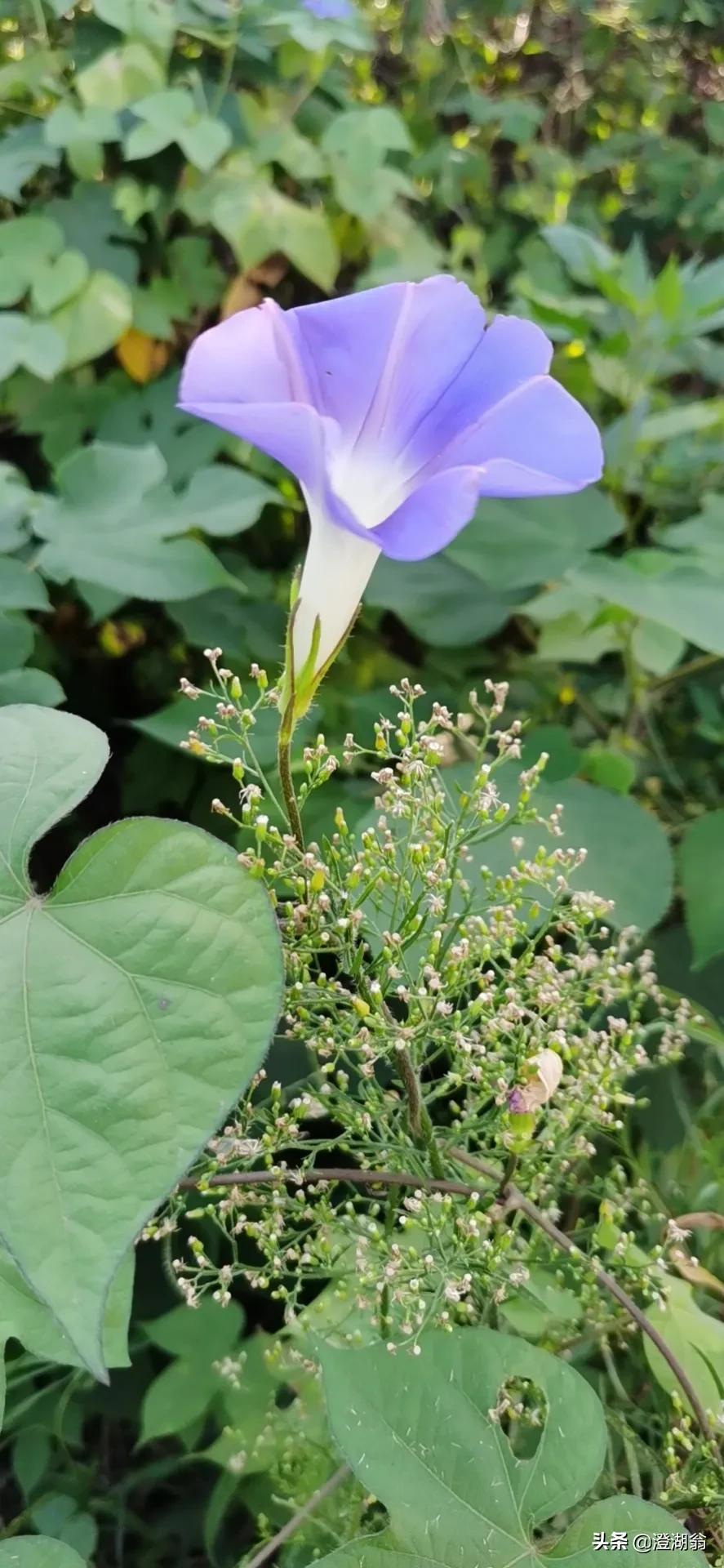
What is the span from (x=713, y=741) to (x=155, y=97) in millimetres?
737

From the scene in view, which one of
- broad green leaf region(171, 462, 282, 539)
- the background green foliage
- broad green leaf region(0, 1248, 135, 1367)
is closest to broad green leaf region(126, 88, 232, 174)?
the background green foliage

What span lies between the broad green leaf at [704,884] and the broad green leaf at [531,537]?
0.22 meters

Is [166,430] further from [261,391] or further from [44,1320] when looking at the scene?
[44,1320]

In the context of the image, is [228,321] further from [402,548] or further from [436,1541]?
[436,1541]

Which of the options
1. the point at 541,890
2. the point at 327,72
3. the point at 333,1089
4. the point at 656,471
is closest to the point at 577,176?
the point at 327,72

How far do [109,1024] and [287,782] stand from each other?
0.09 meters

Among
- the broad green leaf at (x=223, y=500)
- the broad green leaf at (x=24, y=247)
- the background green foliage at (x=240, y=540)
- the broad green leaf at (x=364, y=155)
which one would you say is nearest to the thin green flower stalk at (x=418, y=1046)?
the background green foliage at (x=240, y=540)

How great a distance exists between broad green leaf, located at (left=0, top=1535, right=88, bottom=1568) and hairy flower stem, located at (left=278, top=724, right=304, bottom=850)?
0.96 feet

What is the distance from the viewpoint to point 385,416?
1.24 ft

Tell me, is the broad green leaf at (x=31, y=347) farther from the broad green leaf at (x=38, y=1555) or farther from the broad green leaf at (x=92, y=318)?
the broad green leaf at (x=38, y=1555)

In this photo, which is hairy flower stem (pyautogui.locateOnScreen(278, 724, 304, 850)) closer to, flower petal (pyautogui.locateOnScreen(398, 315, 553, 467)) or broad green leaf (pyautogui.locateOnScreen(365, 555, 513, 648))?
flower petal (pyautogui.locateOnScreen(398, 315, 553, 467))

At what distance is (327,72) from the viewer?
3.37 ft

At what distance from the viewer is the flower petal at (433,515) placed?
0.30 meters

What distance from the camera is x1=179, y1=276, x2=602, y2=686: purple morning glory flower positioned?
315 millimetres
